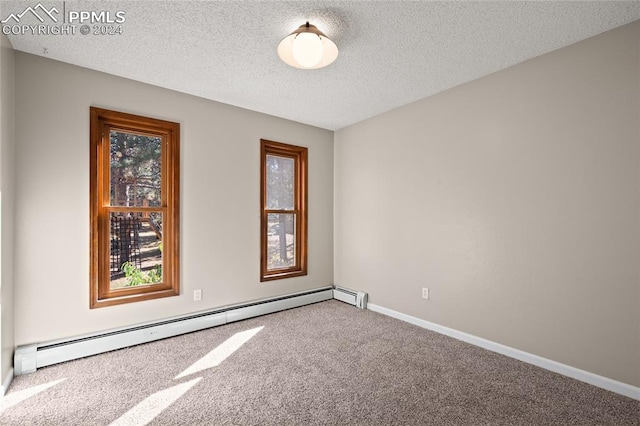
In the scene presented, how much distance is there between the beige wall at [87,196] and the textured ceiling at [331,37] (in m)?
0.23

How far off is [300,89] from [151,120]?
153cm

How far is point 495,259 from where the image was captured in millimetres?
2809

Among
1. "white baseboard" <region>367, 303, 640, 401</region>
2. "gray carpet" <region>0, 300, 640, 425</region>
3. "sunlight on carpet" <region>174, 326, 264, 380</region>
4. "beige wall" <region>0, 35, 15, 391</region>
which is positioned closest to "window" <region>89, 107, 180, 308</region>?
"beige wall" <region>0, 35, 15, 391</region>

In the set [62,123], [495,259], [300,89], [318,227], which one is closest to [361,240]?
[318,227]

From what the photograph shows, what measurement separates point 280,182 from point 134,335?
2.39 meters

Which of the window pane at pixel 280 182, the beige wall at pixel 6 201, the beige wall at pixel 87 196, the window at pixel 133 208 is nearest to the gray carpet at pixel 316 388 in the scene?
the beige wall at pixel 6 201

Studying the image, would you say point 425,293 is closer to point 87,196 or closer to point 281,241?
point 281,241

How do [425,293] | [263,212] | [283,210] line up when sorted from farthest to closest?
[283,210] → [263,212] → [425,293]

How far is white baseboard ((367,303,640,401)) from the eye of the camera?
2119 mm

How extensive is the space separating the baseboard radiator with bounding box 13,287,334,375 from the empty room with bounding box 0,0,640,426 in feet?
0.06

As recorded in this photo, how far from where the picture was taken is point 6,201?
2.21 meters

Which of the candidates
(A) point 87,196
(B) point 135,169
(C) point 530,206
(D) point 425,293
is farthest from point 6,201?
(C) point 530,206

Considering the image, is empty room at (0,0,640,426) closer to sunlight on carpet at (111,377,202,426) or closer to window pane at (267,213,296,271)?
sunlight on carpet at (111,377,202,426)

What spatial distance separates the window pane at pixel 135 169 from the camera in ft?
9.67
